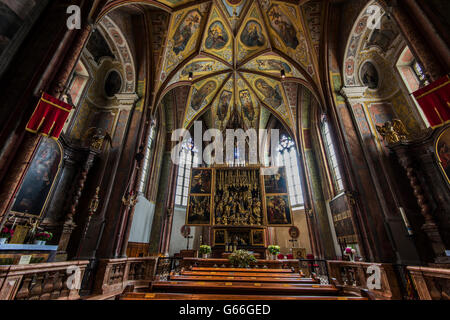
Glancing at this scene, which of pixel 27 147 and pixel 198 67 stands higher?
pixel 198 67

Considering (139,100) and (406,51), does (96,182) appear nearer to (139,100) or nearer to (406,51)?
(139,100)

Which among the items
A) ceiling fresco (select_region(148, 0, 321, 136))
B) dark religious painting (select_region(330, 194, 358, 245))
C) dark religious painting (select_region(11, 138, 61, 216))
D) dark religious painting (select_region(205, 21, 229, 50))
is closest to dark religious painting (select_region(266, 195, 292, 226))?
dark religious painting (select_region(330, 194, 358, 245))

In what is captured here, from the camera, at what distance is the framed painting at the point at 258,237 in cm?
1173

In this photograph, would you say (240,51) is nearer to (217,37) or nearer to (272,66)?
(217,37)

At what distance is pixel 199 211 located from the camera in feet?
39.1

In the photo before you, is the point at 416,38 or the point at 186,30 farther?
the point at 186,30

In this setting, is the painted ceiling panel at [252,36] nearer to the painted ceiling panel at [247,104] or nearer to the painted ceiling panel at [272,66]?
the painted ceiling panel at [272,66]

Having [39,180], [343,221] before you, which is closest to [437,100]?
[343,221]

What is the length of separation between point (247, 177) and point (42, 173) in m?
10.3

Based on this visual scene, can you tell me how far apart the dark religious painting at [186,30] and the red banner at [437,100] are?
408 inches

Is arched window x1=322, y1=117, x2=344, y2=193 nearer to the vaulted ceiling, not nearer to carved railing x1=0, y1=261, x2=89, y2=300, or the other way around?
the vaulted ceiling

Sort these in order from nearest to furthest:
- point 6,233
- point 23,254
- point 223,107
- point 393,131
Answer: point 23,254, point 6,233, point 393,131, point 223,107

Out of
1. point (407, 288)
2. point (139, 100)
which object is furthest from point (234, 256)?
point (139, 100)

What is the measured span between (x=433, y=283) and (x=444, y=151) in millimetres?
4936
